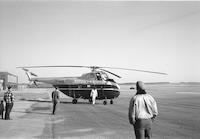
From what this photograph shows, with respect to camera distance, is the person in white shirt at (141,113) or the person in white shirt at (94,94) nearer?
the person in white shirt at (141,113)

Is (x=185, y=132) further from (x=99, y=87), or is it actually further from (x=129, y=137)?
(x=99, y=87)

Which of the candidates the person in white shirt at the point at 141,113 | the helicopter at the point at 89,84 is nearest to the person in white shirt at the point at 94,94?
the helicopter at the point at 89,84

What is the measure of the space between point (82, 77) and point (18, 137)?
54.8ft

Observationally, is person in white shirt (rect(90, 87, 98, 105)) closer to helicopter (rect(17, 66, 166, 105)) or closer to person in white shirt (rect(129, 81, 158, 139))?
helicopter (rect(17, 66, 166, 105))

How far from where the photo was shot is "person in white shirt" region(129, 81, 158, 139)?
17.8 ft

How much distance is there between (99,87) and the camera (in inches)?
938

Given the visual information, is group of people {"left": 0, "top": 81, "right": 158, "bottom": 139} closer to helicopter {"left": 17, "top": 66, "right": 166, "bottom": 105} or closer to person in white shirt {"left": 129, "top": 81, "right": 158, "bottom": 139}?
person in white shirt {"left": 129, "top": 81, "right": 158, "bottom": 139}

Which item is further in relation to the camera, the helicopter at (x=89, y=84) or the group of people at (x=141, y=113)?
the helicopter at (x=89, y=84)

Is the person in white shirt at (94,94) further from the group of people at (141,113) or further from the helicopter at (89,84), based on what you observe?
the group of people at (141,113)

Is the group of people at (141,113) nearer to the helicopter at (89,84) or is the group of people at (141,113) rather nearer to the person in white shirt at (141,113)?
the person in white shirt at (141,113)

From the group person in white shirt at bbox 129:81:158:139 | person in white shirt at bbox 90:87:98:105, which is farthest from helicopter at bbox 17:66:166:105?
person in white shirt at bbox 129:81:158:139

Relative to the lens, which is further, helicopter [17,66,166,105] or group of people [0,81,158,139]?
helicopter [17,66,166,105]

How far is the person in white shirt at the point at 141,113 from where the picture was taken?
5426 millimetres

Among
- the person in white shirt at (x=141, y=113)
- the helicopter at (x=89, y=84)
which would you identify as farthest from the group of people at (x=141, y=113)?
the helicopter at (x=89, y=84)
